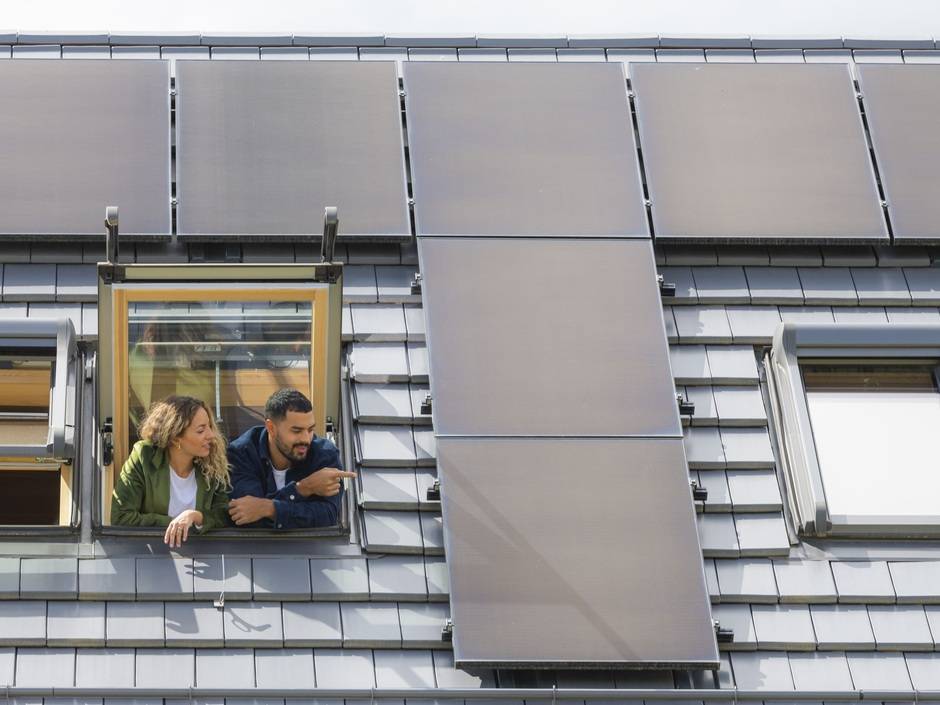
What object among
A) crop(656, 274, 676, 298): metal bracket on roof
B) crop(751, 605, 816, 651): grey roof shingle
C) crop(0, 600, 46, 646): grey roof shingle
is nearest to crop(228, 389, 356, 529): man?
crop(0, 600, 46, 646): grey roof shingle

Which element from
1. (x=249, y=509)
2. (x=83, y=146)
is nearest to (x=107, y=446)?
(x=249, y=509)

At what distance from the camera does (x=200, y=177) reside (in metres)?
11.9

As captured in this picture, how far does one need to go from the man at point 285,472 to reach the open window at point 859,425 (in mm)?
2470

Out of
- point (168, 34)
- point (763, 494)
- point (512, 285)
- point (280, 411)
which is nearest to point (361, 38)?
point (168, 34)

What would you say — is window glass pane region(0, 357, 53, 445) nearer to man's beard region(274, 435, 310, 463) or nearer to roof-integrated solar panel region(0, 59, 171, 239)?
roof-integrated solar panel region(0, 59, 171, 239)

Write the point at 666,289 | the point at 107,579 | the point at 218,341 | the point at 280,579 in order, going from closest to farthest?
the point at 107,579 < the point at 280,579 < the point at 218,341 < the point at 666,289

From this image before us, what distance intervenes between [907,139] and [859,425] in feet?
7.09

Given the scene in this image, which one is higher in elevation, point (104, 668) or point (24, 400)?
point (24, 400)

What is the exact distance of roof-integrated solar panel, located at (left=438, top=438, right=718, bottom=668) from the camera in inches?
397

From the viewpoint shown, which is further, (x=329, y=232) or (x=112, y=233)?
(x=329, y=232)

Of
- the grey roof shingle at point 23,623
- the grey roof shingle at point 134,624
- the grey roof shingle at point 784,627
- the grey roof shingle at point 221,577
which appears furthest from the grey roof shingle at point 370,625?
the grey roof shingle at point 784,627

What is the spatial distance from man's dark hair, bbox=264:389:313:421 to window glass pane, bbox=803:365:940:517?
2.79 metres

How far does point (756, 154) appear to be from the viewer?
1241 cm

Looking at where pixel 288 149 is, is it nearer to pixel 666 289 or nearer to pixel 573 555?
pixel 666 289
